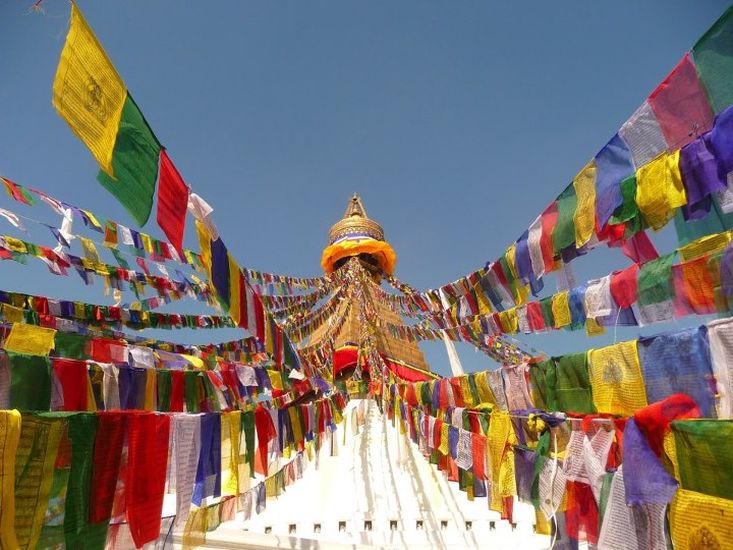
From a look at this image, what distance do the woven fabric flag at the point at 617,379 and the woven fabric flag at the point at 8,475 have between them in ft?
10.8

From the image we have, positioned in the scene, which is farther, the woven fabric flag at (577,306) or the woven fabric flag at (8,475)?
the woven fabric flag at (577,306)

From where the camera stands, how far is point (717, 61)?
2.53 m

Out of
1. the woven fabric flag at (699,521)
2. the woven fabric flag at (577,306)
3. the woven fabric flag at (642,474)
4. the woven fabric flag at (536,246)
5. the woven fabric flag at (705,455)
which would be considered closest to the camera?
the woven fabric flag at (699,521)

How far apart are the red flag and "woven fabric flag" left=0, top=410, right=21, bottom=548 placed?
1.40 metres

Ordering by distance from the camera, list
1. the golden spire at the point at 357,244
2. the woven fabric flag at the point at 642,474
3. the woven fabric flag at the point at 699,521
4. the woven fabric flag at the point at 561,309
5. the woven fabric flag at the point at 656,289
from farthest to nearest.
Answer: the golden spire at the point at 357,244 < the woven fabric flag at the point at 561,309 < the woven fabric flag at the point at 656,289 < the woven fabric flag at the point at 642,474 < the woven fabric flag at the point at 699,521

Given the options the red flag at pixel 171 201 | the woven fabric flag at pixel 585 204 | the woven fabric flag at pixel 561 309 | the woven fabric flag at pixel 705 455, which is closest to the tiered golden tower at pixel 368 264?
the woven fabric flag at pixel 561 309

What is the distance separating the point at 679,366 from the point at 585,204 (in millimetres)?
1540

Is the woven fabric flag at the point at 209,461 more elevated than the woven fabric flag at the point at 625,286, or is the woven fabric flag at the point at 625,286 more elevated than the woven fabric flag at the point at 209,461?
the woven fabric flag at the point at 625,286

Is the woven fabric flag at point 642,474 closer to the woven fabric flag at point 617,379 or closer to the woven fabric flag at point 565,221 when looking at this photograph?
the woven fabric flag at point 617,379

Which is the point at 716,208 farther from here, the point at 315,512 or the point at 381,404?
the point at 381,404

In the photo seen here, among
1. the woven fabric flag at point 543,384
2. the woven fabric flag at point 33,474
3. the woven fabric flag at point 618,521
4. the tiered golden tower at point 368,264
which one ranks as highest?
the tiered golden tower at point 368,264

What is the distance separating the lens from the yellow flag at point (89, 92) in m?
2.23

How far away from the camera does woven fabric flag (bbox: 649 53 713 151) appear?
2684 mm

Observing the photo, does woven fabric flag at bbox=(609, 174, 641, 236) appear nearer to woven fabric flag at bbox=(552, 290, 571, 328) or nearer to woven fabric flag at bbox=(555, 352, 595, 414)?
woven fabric flag at bbox=(555, 352, 595, 414)
